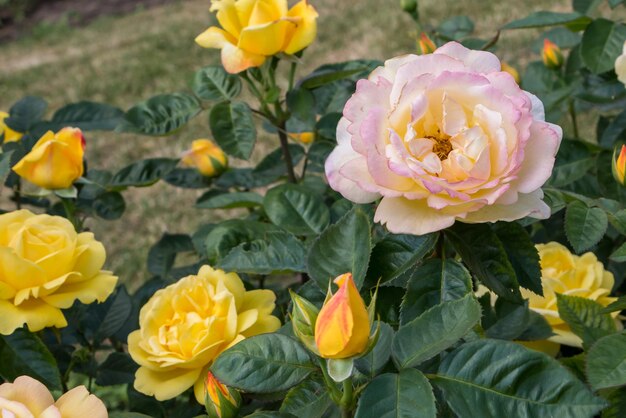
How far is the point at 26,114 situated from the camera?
4.37ft

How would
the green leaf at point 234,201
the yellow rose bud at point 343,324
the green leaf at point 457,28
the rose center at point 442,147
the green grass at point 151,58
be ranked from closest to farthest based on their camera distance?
the yellow rose bud at point 343,324
the rose center at point 442,147
the green leaf at point 234,201
the green leaf at point 457,28
the green grass at point 151,58

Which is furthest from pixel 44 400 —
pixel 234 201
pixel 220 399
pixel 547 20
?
pixel 547 20

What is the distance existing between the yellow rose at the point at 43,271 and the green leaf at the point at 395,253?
29cm

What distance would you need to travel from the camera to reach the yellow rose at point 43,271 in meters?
0.83

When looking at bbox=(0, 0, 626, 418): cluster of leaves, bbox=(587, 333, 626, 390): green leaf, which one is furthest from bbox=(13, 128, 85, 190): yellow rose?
bbox=(587, 333, 626, 390): green leaf

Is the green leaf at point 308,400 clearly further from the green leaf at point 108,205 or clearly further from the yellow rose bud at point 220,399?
the green leaf at point 108,205

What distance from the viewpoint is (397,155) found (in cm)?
64

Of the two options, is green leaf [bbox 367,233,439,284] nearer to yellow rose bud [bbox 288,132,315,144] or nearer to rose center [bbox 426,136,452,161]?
rose center [bbox 426,136,452,161]

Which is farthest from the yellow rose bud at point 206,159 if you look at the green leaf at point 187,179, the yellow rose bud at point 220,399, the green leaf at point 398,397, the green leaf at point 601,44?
the green leaf at point 398,397

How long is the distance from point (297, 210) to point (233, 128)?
0.21m

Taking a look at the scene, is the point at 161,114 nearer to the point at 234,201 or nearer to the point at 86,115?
the point at 234,201

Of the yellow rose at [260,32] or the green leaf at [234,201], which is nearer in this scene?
the yellow rose at [260,32]

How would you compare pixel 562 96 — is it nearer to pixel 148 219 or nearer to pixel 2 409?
pixel 2 409

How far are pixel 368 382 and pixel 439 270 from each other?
14cm
